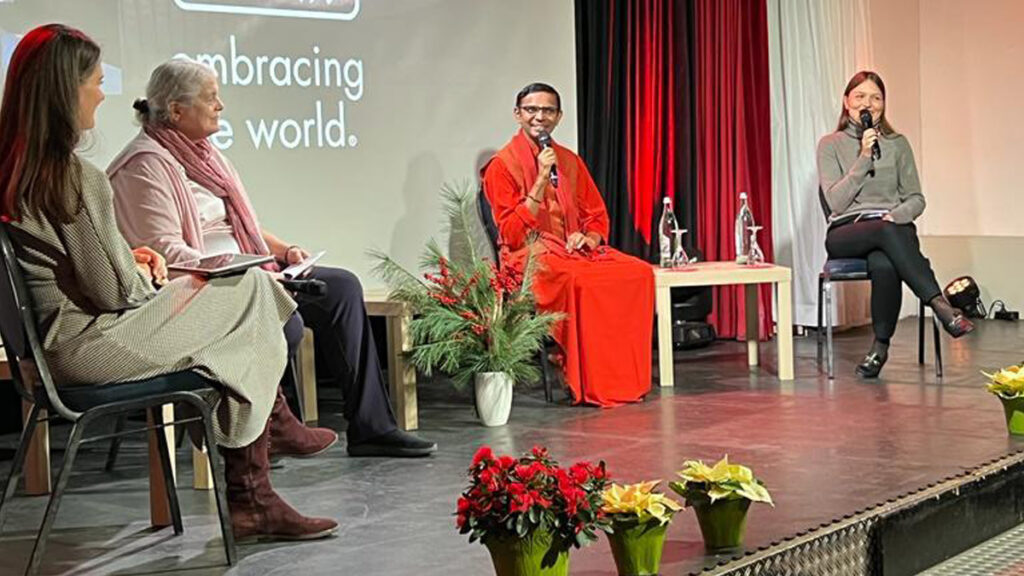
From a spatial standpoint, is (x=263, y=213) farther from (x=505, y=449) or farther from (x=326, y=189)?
(x=505, y=449)

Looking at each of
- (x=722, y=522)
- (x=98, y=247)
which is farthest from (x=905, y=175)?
(x=98, y=247)

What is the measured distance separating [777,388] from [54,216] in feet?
10.1

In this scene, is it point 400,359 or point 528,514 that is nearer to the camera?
point 528,514

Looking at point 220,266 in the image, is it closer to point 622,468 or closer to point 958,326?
point 622,468

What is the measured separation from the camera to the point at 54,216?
2.85m

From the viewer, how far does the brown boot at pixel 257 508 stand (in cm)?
321

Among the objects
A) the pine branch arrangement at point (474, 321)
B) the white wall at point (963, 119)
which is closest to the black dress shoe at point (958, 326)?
the pine branch arrangement at point (474, 321)

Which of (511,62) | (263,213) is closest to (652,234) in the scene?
(511,62)

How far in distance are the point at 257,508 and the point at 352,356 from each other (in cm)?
100

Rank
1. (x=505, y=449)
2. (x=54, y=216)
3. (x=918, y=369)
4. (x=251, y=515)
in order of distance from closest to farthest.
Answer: (x=54, y=216) < (x=251, y=515) < (x=505, y=449) < (x=918, y=369)

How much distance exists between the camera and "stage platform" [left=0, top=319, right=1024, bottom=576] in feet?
10.1

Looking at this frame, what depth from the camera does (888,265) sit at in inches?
219

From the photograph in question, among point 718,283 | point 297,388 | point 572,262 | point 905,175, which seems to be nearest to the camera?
point 297,388

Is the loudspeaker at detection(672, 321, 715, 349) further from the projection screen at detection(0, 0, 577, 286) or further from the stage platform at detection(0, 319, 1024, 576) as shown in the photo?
the projection screen at detection(0, 0, 577, 286)
